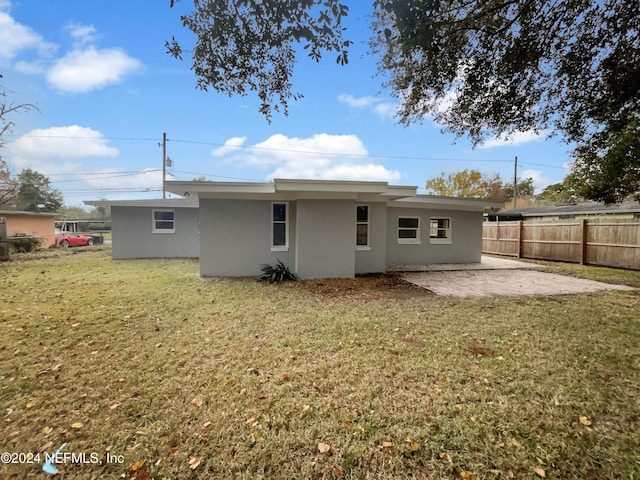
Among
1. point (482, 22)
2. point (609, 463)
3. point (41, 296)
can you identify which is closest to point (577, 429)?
point (609, 463)

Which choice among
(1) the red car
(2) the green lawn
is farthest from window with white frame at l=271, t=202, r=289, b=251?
(1) the red car

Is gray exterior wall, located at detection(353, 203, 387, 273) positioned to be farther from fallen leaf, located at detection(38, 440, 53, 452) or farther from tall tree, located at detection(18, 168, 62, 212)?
tall tree, located at detection(18, 168, 62, 212)

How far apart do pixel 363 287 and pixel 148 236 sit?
35.2 feet

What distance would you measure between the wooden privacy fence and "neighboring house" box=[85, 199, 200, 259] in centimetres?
1557

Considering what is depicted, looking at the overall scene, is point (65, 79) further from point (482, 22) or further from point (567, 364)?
point (567, 364)

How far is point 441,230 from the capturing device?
11797 mm

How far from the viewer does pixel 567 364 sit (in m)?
3.37

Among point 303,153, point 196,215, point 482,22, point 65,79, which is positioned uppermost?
point 303,153

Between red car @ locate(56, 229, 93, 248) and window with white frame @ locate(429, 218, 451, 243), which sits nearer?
window with white frame @ locate(429, 218, 451, 243)

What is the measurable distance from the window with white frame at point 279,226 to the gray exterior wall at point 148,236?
20.7 ft

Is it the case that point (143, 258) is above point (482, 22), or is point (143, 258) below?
below

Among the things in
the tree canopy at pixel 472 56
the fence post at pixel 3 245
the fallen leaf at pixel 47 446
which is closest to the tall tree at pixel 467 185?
the tree canopy at pixel 472 56

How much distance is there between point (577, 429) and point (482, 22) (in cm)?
596

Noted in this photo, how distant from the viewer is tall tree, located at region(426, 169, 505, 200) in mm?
33031
